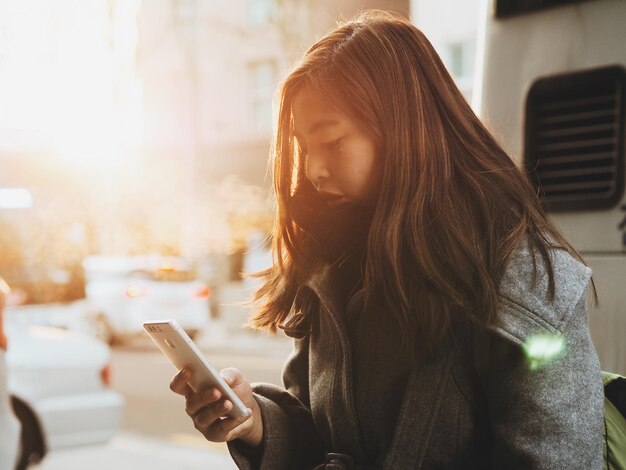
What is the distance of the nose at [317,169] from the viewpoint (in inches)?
54.7

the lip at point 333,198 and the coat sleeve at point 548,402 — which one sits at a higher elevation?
the lip at point 333,198

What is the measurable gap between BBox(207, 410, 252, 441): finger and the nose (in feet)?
1.45

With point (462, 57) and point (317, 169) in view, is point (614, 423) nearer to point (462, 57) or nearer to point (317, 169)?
point (317, 169)

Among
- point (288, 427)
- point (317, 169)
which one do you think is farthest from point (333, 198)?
point (288, 427)

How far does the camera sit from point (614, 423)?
1323 mm

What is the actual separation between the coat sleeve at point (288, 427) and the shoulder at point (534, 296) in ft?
1.75

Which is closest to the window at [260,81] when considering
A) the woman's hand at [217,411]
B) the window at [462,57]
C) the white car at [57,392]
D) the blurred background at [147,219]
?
the blurred background at [147,219]

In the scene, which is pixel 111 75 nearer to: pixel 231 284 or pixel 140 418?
pixel 231 284

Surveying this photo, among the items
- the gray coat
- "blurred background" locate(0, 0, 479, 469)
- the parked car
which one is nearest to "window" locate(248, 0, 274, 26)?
"blurred background" locate(0, 0, 479, 469)

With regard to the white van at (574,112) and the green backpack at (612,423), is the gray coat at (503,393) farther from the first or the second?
the white van at (574,112)

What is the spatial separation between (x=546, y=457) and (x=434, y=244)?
1.20ft

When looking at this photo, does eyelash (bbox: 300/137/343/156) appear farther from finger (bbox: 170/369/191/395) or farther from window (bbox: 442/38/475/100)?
window (bbox: 442/38/475/100)

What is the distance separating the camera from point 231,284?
54.4 ft

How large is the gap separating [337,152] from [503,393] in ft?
1.59
